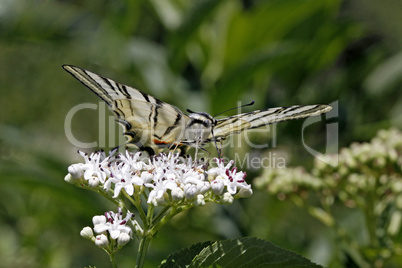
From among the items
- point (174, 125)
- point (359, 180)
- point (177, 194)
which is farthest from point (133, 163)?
point (359, 180)

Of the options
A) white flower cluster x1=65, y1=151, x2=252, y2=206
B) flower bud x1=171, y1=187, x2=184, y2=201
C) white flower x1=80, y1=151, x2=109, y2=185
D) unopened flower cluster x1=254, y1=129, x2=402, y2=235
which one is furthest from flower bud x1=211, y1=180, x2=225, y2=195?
unopened flower cluster x1=254, y1=129, x2=402, y2=235

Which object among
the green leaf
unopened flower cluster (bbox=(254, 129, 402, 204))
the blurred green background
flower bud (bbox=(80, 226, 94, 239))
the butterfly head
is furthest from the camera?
the blurred green background

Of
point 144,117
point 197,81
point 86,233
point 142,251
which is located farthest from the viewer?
point 197,81

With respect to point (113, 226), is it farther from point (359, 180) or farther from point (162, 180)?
point (359, 180)

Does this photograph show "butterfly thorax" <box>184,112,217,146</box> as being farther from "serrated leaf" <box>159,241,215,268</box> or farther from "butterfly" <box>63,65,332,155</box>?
"serrated leaf" <box>159,241,215,268</box>

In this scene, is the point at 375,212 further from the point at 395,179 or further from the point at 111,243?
the point at 111,243

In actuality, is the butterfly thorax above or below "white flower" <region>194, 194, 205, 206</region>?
above

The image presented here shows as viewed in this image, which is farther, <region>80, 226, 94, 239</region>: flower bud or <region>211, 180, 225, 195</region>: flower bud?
<region>211, 180, 225, 195</region>: flower bud
